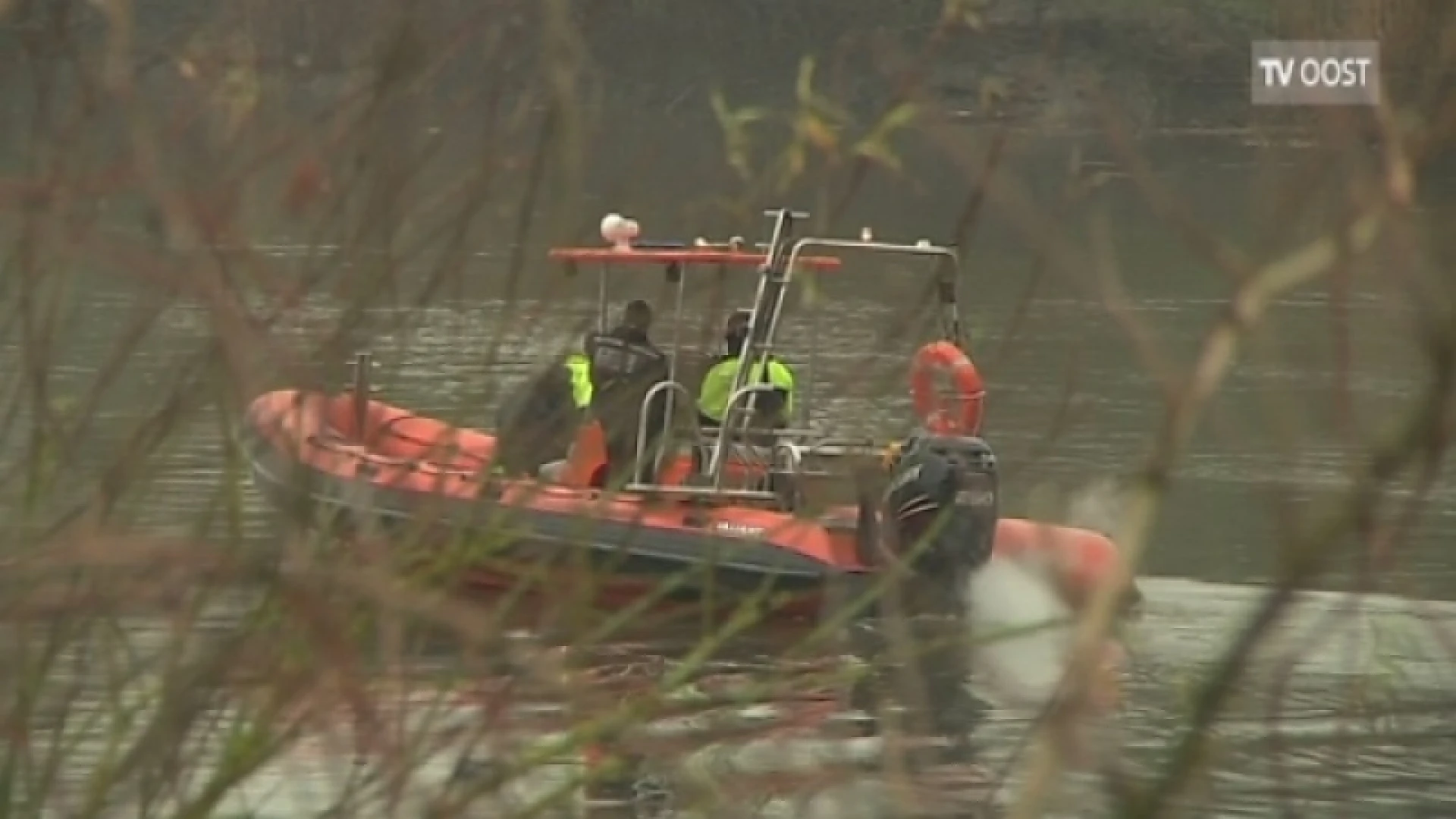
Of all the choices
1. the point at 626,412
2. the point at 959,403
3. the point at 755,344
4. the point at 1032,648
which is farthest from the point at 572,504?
the point at 959,403

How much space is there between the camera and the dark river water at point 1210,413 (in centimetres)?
156

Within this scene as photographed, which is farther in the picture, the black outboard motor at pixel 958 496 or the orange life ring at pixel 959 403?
the black outboard motor at pixel 958 496

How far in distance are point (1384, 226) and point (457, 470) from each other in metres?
1.42

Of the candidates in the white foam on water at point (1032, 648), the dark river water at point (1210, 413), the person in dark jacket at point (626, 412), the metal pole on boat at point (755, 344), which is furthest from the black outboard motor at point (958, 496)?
the person in dark jacket at point (626, 412)

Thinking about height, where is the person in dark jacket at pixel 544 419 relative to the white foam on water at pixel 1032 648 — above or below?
above

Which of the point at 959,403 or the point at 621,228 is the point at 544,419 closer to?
the point at 621,228

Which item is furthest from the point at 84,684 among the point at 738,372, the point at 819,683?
the point at 738,372

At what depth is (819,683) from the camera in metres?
2.70

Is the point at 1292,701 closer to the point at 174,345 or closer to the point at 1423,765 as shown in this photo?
the point at 1423,765

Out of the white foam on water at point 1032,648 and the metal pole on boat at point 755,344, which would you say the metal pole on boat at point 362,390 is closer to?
the white foam on water at point 1032,648

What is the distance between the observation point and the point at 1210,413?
1.66 meters

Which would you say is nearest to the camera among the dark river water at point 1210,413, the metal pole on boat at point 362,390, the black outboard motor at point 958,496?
the dark river water at point 1210,413

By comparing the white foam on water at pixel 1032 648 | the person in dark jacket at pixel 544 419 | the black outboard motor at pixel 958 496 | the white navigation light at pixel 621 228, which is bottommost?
the black outboard motor at pixel 958 496

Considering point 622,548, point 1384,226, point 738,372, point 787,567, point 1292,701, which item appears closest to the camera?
point 1384,226
